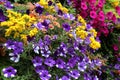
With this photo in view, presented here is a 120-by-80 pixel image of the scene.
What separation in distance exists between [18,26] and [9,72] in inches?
20.1

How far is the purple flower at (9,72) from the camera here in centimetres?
383

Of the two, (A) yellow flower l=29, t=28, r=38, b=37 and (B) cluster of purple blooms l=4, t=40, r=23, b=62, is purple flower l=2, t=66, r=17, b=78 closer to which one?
(B) cluster of purple blooms l=4, t=40, r=23, b=62

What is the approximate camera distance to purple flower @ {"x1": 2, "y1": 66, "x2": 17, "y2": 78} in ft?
12.6

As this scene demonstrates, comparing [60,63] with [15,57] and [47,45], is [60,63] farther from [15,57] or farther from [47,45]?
[15,57]

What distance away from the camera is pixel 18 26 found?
402 centimetres

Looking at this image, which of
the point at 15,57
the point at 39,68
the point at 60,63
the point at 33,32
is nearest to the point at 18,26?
the point at 33,32

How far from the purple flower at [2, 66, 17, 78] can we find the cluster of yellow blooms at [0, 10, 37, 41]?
1.21 feet

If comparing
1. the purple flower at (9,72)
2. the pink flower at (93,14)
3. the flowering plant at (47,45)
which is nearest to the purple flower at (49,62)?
the flowering plant at (47,45)

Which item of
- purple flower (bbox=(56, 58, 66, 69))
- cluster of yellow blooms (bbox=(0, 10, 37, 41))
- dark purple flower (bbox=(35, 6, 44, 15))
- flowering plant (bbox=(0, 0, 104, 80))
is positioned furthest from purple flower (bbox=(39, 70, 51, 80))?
dark purple flower (bbox=(35, 6, 44, 15))

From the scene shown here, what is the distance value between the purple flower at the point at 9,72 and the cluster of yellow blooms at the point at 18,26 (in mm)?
370

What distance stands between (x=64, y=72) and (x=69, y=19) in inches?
34.8

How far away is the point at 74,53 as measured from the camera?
14.4ft

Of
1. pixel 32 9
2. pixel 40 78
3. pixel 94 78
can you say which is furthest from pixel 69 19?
pixel 40 78

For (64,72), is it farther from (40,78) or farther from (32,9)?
(32,9)
